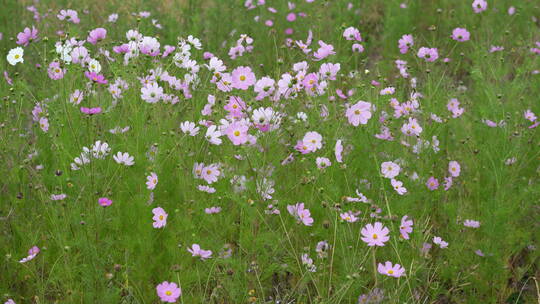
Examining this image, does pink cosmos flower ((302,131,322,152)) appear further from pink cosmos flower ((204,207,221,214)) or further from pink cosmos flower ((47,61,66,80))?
pink cosmos flower ((47,61,66,80))

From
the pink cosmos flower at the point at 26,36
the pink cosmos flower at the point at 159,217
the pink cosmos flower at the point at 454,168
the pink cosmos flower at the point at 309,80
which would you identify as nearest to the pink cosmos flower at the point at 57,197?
the pink cosmos flower at the point at 159,217

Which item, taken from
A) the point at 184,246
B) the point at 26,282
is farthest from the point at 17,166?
the point at 184,246

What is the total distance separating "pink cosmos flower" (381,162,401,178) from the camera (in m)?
2.50

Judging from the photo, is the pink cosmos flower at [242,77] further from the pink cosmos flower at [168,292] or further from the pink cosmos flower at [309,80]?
the pink cosmos flower at [168,292]

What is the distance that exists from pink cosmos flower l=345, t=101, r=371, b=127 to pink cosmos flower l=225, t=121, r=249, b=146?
0.45 metres

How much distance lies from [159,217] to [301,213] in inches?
21.4

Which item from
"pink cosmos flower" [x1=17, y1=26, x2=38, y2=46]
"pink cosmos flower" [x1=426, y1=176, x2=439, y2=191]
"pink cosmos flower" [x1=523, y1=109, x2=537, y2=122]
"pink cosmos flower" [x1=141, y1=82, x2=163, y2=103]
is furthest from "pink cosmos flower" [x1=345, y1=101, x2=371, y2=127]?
"pink cosmos flower" [x1=17, y1=26, x2=38, y2=46]

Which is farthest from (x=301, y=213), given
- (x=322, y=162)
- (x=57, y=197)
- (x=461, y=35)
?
(x=461, y=35)

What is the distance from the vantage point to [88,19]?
4867 millimetres

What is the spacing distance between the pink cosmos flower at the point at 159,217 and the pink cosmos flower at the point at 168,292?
0.26m

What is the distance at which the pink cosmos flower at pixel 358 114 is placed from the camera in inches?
96.9

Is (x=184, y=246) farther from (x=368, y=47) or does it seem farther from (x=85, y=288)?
(x=368, y=47)

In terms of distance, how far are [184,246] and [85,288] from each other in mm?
402

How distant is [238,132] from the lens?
2297 millimetres
